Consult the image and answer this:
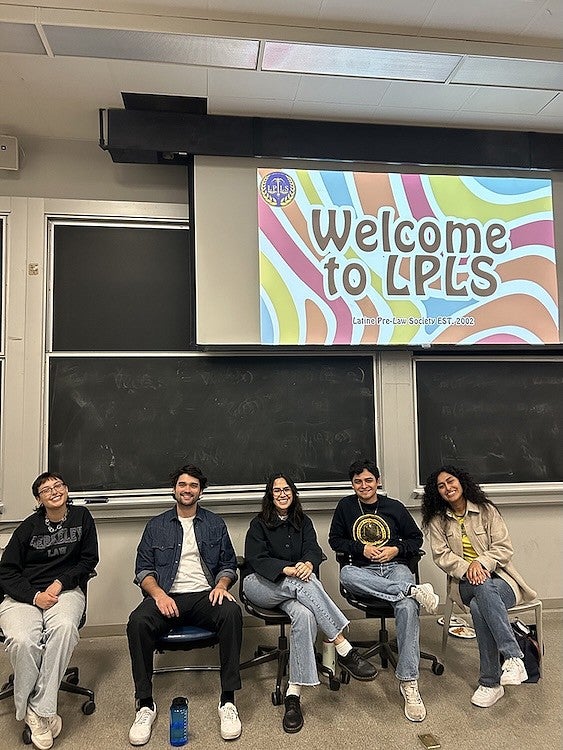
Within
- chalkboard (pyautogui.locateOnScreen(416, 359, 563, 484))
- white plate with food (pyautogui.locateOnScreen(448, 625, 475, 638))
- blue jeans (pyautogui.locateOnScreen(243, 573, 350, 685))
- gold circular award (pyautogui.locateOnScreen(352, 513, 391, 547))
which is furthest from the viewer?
chalkboard (pyautogui.locateOnScreen(416, 359, 563, 484))

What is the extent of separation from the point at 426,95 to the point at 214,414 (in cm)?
223


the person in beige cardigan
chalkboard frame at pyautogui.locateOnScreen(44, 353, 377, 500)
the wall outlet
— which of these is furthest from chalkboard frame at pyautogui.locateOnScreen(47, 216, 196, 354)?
the person in beige cardigan

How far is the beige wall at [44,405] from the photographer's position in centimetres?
314

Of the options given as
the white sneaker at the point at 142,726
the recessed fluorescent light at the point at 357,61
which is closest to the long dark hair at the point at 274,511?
the white sneaker at the point at 142,726

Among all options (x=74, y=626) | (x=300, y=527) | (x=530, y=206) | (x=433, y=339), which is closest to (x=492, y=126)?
(x=530, y=206)

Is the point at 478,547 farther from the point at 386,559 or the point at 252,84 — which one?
the point at 252,84

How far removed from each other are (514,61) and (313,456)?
94.4 inches

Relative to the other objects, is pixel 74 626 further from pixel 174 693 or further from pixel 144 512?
pixel 144 512

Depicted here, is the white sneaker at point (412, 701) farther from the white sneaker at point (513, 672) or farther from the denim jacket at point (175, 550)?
the denim jacket at point (175, 550)

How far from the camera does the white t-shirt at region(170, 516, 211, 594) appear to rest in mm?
2619

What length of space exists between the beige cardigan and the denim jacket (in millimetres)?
1076

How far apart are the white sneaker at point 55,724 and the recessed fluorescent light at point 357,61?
3.11 meters

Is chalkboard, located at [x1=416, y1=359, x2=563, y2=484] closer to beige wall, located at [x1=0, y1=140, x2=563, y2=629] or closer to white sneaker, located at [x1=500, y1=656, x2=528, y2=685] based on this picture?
beige wall, located at [x1=0, y1=140, x2=563, y2=629]

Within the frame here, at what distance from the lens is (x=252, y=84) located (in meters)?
2.95
